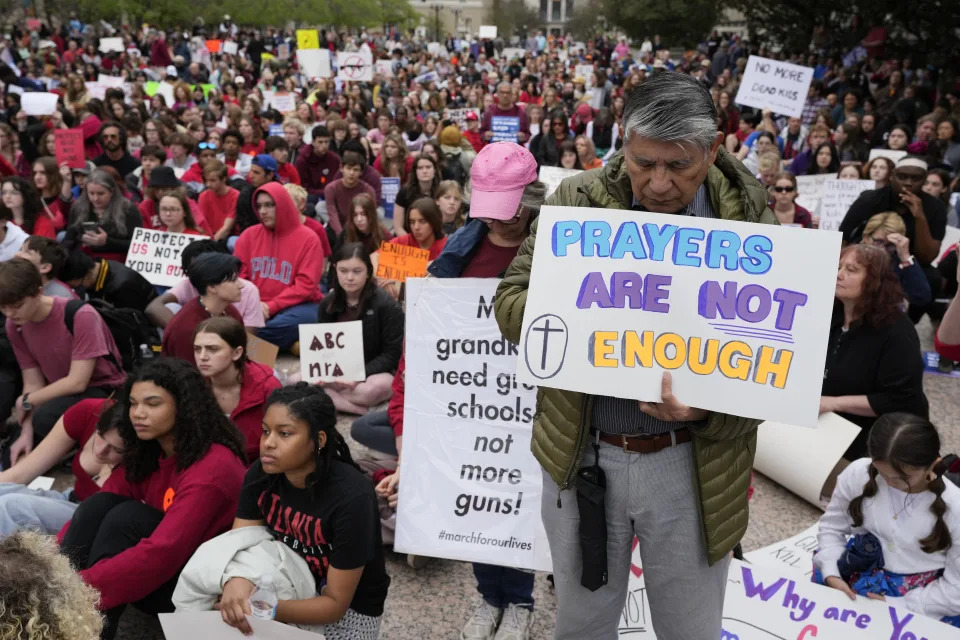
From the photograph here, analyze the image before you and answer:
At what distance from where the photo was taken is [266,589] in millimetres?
3023

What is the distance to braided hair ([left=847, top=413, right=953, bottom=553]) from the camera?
3256 mm

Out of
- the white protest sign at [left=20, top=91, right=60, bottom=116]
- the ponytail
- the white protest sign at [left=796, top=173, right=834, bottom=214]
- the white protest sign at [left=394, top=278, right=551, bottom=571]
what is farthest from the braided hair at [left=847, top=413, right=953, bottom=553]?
the white protest sign at [left=20, top=91, right=60, bottom=116]

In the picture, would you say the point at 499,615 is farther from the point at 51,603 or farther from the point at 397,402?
the point at 51,603

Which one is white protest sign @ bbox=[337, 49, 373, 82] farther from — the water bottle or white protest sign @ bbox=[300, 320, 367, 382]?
the water bottle

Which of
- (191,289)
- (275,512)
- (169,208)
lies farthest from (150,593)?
(169,208)

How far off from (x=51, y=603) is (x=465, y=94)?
1973 cm

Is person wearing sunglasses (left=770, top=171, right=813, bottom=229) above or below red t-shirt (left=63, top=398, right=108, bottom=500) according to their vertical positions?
above

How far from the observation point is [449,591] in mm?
3938

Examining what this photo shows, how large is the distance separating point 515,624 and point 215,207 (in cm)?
624

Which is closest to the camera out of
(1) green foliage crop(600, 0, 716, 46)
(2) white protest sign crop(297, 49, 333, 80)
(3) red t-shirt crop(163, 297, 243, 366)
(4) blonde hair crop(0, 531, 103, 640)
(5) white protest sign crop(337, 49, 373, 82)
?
(4) blonde hair crop(0, 531, 103, 640)

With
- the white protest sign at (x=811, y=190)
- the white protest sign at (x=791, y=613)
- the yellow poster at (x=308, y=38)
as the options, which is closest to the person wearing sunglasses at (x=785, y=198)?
the white protest sign at (x=811, y=190)

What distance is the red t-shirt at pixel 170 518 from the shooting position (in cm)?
325

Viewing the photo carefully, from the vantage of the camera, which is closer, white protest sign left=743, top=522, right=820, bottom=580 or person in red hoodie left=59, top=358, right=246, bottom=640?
person in red hoodie left=59, top=358, right=246, bottom=640

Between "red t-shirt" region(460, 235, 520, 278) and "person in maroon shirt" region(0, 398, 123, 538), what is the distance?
1.68 meters
